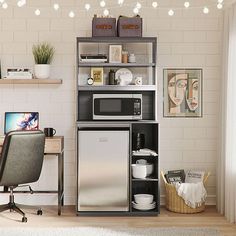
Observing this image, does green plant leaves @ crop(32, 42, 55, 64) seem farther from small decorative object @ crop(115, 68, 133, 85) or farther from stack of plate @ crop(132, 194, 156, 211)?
stack of plate @ crop(132, 194, 156, 211)

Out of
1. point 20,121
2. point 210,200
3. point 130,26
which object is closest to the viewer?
point 130,26

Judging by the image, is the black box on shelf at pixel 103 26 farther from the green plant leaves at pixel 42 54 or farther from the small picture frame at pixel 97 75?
the green plant leaves at pixel 42 54

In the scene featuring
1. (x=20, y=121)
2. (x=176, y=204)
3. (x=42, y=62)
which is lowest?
(x=176, y=204)

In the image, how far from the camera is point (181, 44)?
562 cm

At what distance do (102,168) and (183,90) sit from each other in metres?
1.35

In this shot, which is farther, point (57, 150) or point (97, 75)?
point (97, 75)

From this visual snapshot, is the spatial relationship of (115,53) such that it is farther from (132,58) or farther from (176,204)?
(176,204)

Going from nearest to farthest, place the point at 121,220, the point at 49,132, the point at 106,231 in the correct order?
the point at 106,231 → the point at 121,220 → the point at 49,132

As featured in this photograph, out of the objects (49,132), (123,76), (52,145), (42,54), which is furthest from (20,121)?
(123,76)

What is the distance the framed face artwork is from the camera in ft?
18.5

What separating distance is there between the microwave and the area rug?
126 cm

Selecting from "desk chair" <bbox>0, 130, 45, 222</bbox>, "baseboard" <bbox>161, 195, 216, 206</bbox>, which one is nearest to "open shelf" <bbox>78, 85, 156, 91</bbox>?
"desk chair" <bbox>0, 130, 45, 222</bbox>

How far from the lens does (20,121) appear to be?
5543 millimetres

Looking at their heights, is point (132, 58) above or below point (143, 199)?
above
